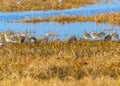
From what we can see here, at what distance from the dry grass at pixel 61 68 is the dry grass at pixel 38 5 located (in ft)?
78.0

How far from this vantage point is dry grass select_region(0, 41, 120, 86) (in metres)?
10.5

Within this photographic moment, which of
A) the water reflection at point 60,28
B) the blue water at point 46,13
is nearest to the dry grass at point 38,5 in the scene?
the blue water at point 46,13

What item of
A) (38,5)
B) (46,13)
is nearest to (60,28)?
(46,13)

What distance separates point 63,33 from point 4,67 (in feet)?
30.9

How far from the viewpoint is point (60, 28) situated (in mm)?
25016

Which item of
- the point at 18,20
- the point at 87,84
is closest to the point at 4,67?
the point at 87,84

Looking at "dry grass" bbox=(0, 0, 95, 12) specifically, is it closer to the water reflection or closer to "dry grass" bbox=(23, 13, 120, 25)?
"dry grass" bbox=(23, 13, 120, 25)

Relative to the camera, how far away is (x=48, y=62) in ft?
43.6

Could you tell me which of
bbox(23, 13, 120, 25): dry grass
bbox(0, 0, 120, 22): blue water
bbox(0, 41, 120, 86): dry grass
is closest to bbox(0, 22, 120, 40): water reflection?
bbox(23, 13, 120, 25): dry grass

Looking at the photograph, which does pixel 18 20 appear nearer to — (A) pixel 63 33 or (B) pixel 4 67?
(A) pixel 63 33

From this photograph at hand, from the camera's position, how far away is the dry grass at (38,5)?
4031cm

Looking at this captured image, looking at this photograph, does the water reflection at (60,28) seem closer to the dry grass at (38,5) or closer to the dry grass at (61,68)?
Result: the dry grass at (61,68)

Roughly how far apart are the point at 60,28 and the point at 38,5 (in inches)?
674

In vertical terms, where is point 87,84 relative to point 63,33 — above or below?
above
